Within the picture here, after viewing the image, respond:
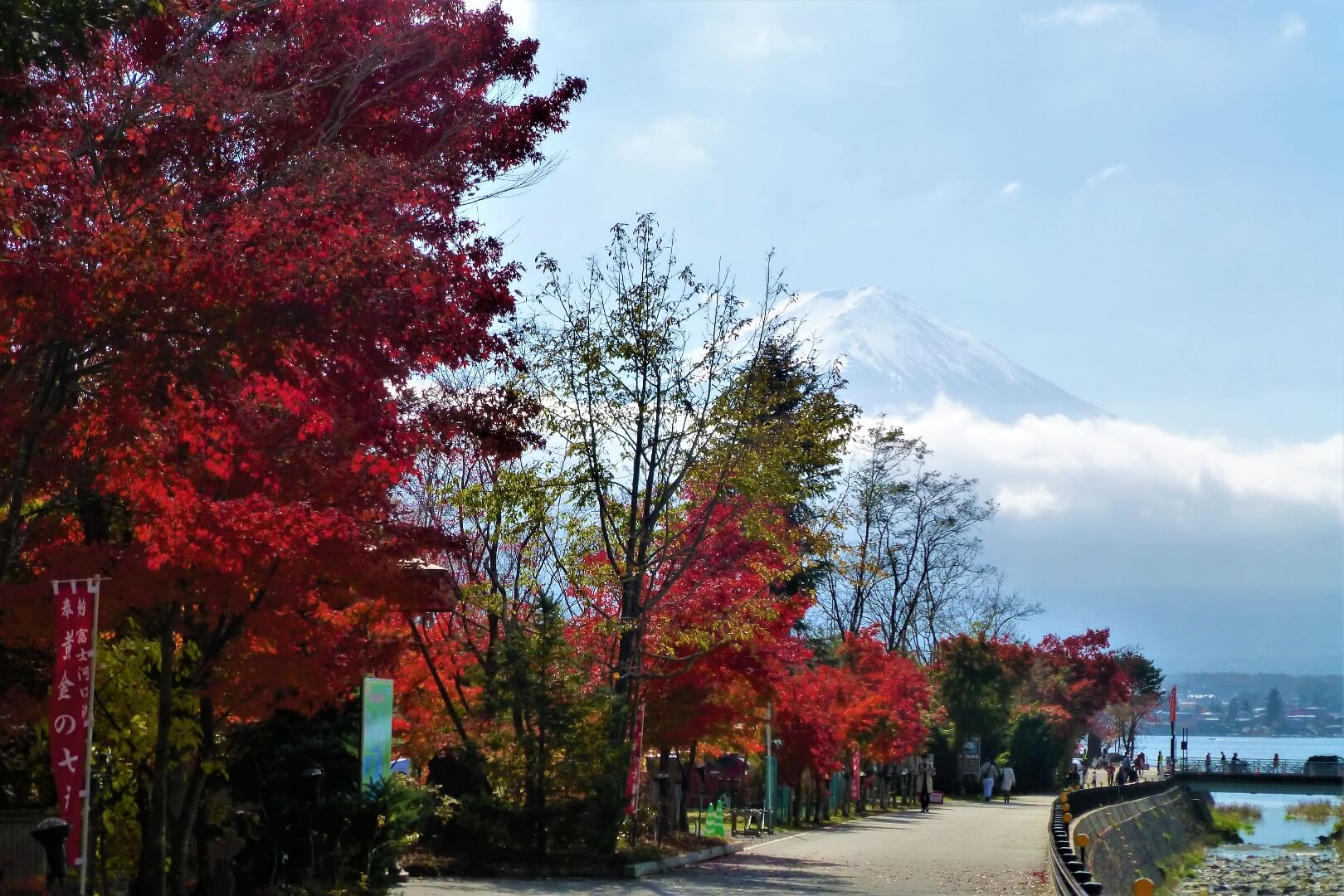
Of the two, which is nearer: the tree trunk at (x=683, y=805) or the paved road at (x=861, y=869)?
the paved road at (x=861, y=869)

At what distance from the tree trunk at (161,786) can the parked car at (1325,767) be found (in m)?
78.6

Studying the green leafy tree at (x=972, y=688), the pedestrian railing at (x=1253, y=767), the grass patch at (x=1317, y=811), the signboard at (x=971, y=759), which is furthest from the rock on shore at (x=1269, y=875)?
the grass patch at (x=1317, y=811)

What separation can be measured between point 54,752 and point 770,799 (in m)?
24.4

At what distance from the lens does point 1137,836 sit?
40375mm

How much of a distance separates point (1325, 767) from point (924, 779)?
43.3m

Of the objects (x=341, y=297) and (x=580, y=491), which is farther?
(x=580, y=491)

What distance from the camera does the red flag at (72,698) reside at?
1098 centimetres

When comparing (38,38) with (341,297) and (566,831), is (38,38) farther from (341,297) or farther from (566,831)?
(566,831)

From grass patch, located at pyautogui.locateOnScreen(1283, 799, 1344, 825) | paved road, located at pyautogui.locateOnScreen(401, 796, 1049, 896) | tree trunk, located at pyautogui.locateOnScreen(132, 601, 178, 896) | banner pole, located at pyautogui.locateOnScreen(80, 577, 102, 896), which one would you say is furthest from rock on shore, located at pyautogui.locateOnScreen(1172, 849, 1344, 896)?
banner pole, located at pyautogui.locateOnScreen(80, 577, 102, 896)

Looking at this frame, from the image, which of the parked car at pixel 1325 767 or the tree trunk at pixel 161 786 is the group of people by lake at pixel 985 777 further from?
the tree trunk at pixel 161 786

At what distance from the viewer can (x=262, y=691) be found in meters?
13.3

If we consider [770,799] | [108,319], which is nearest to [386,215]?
[108,319]

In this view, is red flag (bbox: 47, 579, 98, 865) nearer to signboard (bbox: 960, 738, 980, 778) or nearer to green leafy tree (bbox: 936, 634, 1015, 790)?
signboard (bbox: 960, 738, 980, 778)

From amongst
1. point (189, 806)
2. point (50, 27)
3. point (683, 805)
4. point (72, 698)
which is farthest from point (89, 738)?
point (683, 805)
